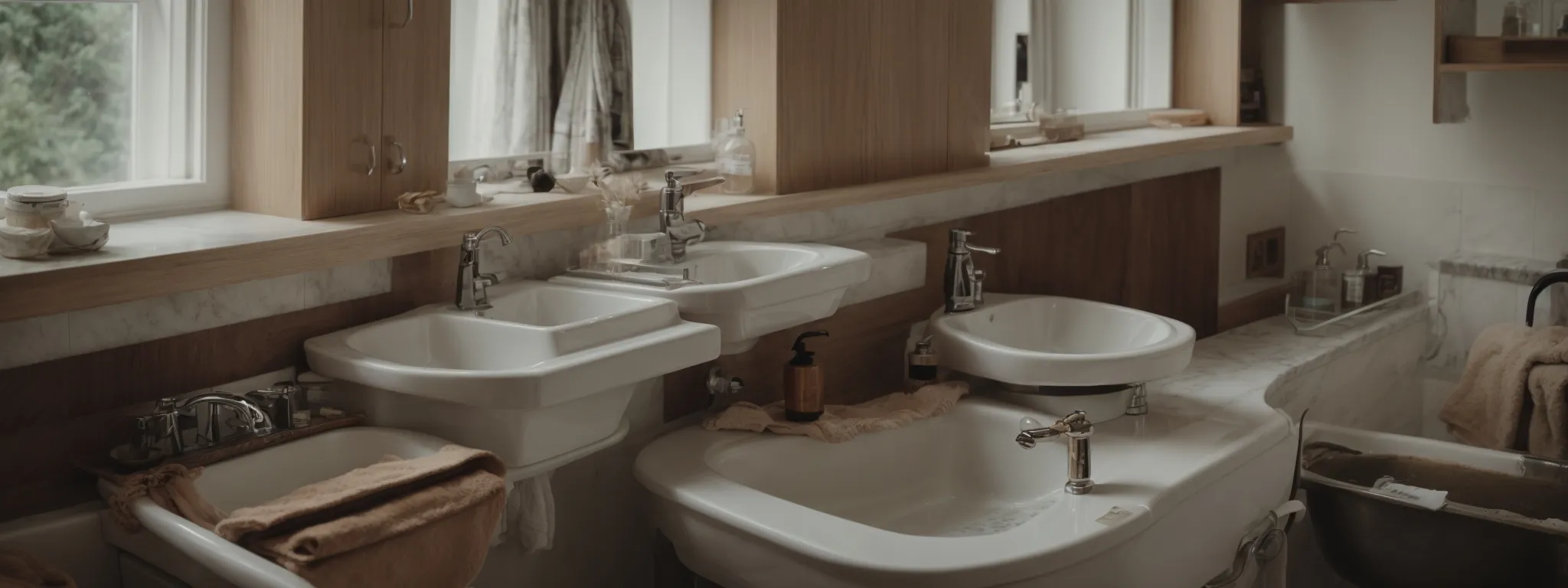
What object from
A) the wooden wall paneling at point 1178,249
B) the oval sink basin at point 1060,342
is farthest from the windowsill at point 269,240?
the wooden wall paneling at point 1178,249

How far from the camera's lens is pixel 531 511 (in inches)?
90.7

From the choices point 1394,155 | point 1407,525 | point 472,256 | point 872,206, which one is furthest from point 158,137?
point 1394,155

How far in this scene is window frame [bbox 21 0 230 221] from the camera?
2275 millimetres

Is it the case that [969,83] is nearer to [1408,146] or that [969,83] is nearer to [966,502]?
[966,502]

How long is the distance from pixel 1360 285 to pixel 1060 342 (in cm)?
132

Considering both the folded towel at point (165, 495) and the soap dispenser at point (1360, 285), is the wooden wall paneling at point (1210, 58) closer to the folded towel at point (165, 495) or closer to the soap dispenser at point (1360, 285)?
the soap dispenser at point (1360, 285)

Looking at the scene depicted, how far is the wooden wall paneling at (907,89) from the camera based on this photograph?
3.15m

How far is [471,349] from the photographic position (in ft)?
7.39

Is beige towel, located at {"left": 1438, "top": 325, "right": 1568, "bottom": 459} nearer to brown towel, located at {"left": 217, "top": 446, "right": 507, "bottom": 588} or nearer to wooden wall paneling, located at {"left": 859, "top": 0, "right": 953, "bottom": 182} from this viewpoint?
wooden wall paneling, located at {"left": 859, "top": 0, "right": 953, "bottom": 182}

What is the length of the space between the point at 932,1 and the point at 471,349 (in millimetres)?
1499

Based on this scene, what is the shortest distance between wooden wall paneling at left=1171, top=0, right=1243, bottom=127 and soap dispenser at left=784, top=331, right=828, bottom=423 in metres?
2.23

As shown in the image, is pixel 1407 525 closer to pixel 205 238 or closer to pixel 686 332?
pixel 686 332

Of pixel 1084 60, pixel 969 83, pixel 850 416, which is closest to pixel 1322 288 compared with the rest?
pixel 1084 60

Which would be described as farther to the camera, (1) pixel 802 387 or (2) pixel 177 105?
(1) pixel 802 387
